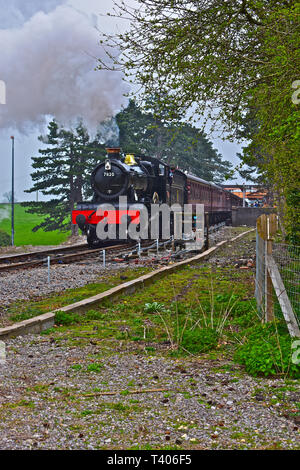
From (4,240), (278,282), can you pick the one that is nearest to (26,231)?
(4,240)

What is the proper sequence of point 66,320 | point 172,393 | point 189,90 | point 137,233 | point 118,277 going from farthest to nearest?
1. point 137,233
2. point 118,277
3. point 189,90
4. point 66,320
5. point 172,393

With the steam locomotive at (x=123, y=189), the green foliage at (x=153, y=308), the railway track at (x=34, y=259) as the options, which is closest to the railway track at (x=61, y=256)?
the railway track at (x=34, y=259)

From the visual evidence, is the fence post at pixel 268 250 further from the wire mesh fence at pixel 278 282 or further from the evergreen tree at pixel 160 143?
the evergreen tree at pixel 160 143

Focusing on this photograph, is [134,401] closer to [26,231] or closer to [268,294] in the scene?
[268,294]

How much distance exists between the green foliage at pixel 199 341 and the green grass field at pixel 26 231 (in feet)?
125

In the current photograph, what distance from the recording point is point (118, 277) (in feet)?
40.9

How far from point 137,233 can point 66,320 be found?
12.9 metres

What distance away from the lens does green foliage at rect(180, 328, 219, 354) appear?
6.22m

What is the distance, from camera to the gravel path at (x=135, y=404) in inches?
149

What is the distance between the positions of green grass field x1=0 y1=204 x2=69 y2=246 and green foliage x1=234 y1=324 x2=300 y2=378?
38945 mm

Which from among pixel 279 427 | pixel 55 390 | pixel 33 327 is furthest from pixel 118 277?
pixel 279 427

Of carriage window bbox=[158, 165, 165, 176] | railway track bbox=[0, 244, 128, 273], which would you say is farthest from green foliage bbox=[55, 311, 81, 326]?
carriage window bbox=[158, 165, 165, 176]

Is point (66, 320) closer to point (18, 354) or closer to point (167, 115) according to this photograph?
point (18, 354)
